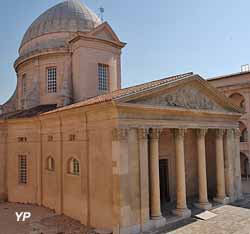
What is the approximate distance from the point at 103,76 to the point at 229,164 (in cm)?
1122

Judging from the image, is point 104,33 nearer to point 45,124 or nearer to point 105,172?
point 45,124

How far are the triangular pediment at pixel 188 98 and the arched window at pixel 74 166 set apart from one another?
5015mm

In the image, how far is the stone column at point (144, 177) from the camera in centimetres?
1161

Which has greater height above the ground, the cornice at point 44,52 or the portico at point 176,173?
the cornice at point 44,52

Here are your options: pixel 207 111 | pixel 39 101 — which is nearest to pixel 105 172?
pixel 207 111

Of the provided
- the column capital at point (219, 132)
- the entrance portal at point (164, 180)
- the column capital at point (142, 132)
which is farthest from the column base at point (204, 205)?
the column capital at point (142, 132)

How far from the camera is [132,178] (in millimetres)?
11547

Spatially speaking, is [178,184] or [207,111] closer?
[178,184]

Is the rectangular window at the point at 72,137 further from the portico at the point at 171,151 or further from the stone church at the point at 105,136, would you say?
the portico at the point at 171,151

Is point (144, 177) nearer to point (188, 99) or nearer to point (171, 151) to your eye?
point (171, 151)

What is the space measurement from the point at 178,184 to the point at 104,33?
13.0m

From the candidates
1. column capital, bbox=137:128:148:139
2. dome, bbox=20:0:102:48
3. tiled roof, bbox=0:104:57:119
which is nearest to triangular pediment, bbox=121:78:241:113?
column capital, bbox=137:128:148:139

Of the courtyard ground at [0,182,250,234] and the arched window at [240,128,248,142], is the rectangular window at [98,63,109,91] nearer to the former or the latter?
the courtyard ground at [0,182,250,234]

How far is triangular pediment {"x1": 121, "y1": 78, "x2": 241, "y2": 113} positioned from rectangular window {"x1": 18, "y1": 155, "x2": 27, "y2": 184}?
1051 cm
